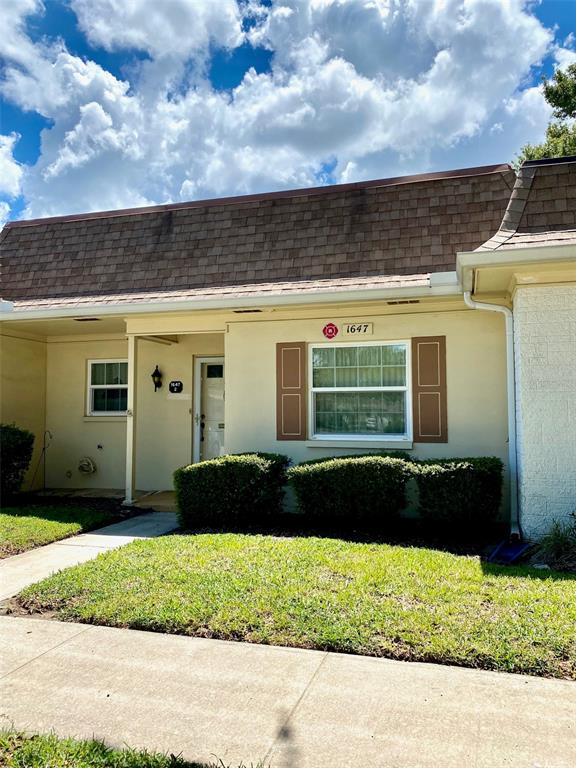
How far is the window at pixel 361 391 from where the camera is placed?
811 cm

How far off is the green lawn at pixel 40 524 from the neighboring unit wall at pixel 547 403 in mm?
5740

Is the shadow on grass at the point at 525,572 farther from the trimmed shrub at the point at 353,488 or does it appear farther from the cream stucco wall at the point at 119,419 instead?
the cream stucco wall at the point at 119,419

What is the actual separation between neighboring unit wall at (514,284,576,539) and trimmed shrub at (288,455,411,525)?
1.44 metres

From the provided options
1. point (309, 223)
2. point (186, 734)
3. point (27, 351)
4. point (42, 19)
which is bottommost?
point (186, 734)

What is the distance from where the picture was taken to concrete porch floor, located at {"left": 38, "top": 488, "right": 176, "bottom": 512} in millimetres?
9227

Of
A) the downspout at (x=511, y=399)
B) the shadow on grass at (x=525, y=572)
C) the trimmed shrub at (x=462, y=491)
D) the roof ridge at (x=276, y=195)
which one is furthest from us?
the roof ridge at (x=276, y=195)

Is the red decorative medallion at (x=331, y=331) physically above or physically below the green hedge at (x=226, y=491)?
above

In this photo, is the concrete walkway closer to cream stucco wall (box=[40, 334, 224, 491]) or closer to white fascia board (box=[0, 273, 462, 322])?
cream stucco wall (box=[40, 334, 224, 491])

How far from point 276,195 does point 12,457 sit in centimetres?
639

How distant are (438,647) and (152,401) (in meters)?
8.01

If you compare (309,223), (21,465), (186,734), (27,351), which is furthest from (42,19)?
(186,734)

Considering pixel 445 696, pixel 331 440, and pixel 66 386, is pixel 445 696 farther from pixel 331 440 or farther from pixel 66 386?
pixel 66 386

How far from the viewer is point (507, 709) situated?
117 inches

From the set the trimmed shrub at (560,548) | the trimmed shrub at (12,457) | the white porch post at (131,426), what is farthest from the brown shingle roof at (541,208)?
the trimmed shrub at (12,457)
